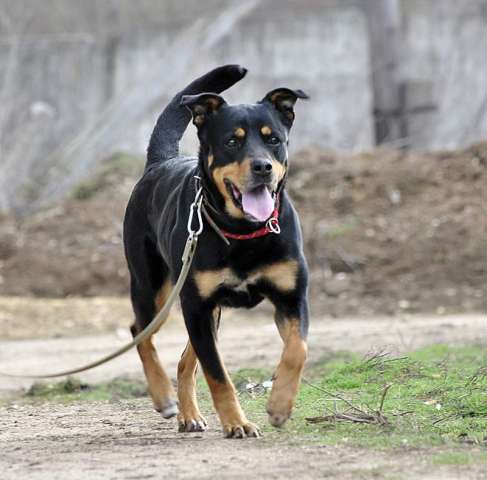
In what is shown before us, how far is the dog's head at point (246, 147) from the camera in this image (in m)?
6.12

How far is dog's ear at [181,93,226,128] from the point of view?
6.45 meters

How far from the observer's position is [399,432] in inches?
238

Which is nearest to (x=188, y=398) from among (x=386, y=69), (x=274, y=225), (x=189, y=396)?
(x=189, y=396)

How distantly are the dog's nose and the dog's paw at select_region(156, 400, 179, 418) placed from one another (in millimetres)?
1541

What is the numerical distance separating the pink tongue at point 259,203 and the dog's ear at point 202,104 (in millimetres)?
593

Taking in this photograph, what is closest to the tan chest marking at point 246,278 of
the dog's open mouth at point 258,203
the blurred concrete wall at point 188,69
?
the dog's open mouth at point 258,203

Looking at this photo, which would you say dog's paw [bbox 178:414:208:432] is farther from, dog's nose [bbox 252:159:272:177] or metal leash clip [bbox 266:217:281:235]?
dog's nose [bbox 252:159:272:177]

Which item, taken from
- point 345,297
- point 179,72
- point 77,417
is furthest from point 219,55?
point 77,417

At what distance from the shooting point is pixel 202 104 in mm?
6496

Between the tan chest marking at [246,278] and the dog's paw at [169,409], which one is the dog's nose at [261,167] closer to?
the tan chest marking at [246,278]

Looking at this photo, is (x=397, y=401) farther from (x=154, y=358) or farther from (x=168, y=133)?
(x=168, y=133)

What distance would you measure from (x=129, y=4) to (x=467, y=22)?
19.8 feet

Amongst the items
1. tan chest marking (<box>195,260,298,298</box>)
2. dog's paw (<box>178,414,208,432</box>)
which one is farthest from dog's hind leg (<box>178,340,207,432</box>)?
tan chest marking (<box>195,260,298,298</box>)

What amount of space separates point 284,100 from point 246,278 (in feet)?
3.23
